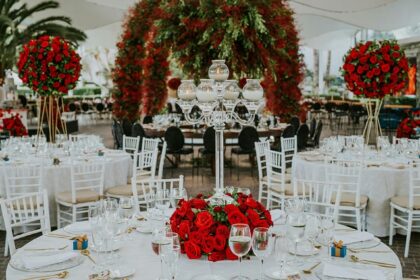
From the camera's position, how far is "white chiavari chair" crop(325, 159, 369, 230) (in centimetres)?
488

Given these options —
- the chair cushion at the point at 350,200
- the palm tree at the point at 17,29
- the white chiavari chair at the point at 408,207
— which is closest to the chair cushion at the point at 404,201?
the white chiavari chair at the point at 408,207

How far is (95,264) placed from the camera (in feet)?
7.61

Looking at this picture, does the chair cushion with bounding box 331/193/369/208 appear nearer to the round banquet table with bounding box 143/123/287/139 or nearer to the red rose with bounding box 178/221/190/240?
the red rose with bounding box 178/221/190/240

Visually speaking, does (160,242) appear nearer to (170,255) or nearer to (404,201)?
(170,255)

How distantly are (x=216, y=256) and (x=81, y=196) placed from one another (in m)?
3.20

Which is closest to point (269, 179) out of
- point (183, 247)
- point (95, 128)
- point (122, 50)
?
point (183, 247)

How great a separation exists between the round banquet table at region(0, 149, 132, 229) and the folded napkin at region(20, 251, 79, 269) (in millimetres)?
2934

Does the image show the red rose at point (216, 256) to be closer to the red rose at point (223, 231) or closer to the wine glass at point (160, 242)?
the red rose at point (223, 231)

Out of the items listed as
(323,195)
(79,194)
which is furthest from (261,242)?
(79,194)

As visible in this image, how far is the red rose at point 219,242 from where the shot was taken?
225 centimetres

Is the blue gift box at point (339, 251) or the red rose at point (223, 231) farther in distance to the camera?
the blue gift box at point (339, 251)

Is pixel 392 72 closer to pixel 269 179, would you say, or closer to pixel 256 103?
pixel 269 179

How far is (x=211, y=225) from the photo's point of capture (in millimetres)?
2264

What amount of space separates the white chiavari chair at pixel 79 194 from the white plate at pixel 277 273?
3.09 m
